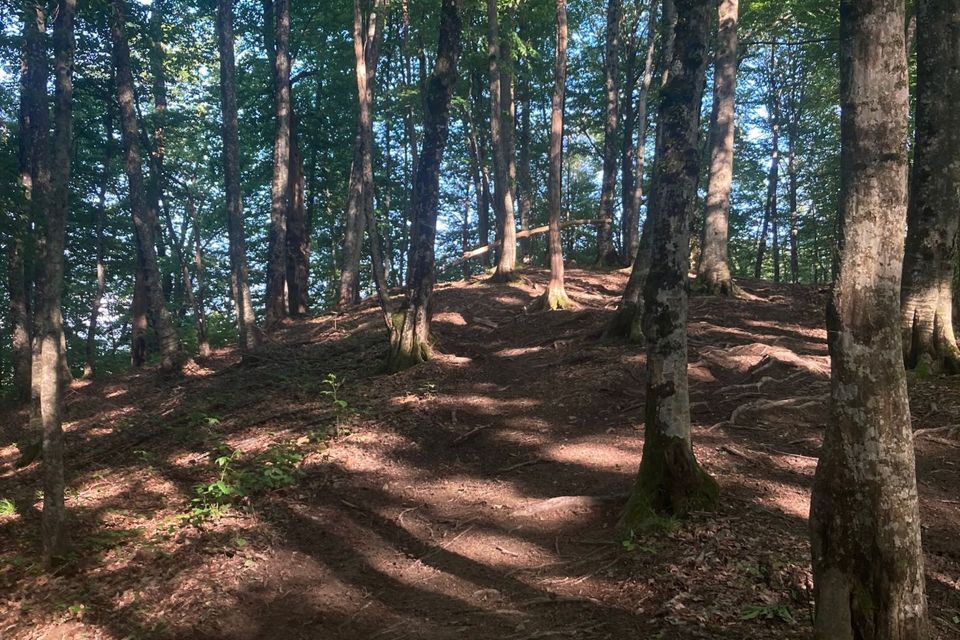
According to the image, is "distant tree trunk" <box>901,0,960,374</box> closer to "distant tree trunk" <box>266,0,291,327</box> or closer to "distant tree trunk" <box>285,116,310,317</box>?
"distant tree trunk" <box>266,0,291,327</box>

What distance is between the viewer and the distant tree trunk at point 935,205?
763 cm

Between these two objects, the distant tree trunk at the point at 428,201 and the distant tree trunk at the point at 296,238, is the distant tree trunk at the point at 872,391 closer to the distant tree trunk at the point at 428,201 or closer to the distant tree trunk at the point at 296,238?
the distant tree trunk at the point at 428,201

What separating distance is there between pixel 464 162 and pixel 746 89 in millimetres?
15283

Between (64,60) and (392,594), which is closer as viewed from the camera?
(392,594)

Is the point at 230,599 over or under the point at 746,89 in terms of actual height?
under

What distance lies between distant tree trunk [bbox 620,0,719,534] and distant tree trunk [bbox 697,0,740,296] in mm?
8456

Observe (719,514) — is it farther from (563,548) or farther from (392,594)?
(392,594)

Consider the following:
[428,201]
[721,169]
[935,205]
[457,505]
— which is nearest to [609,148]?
[721,169]

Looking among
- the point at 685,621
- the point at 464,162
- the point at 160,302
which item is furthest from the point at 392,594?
the point at 464,162

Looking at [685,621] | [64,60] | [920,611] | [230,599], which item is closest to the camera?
[920,611]

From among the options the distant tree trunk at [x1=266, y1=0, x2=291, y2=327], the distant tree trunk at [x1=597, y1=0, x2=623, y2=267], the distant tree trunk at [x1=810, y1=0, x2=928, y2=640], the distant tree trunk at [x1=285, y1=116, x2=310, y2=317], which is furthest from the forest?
the distant tree trunk at [x1=285, y1=116, x2=310, y2=317]

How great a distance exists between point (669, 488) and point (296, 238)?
61.1 ft

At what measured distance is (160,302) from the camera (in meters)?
13.9

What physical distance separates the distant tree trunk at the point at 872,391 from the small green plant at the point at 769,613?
1.97ft
